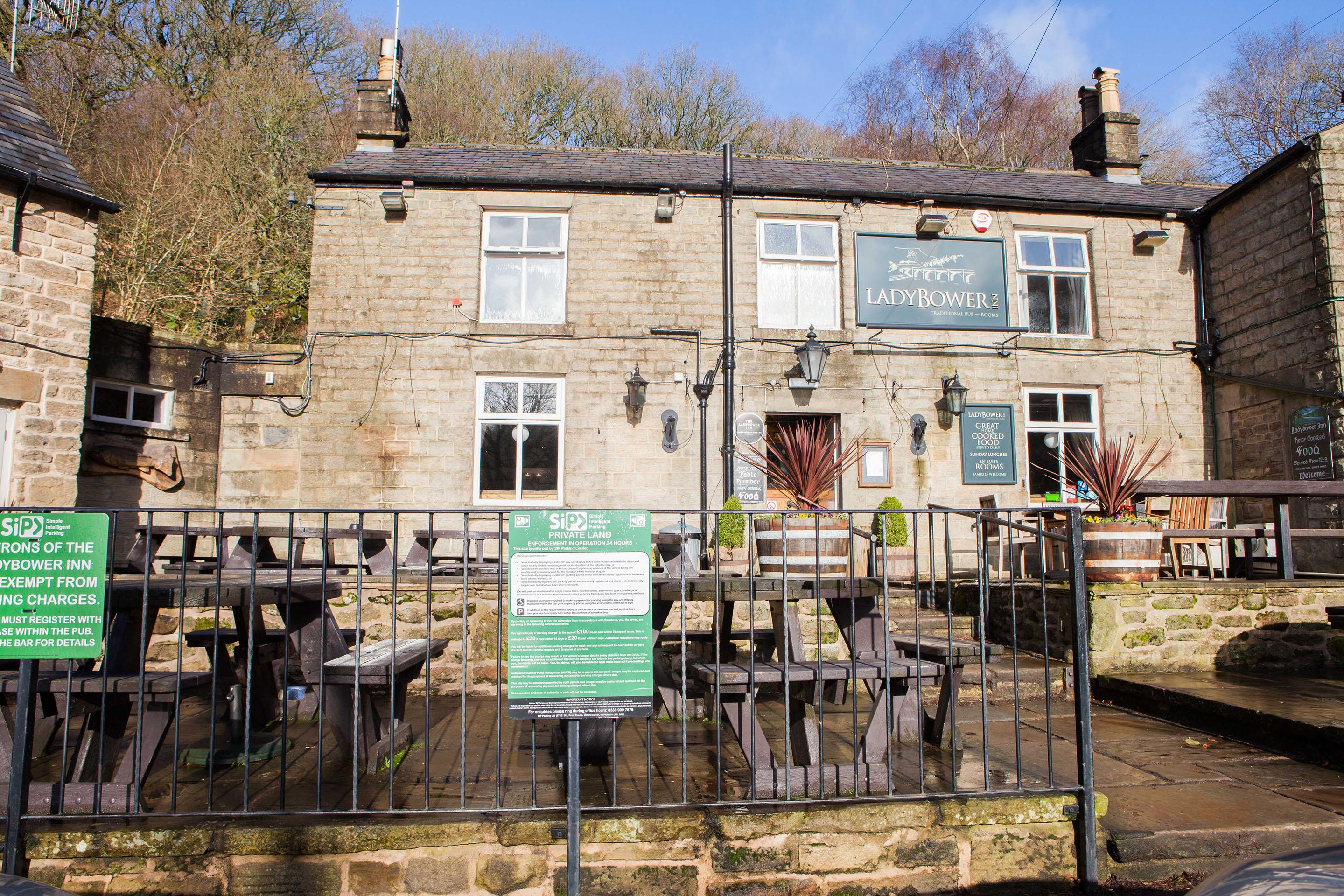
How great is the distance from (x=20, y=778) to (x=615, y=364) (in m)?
7.71

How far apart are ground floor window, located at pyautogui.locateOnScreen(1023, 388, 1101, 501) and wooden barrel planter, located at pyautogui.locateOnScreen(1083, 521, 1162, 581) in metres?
4.50

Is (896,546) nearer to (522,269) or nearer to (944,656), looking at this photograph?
(944,656)

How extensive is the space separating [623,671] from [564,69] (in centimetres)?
2382

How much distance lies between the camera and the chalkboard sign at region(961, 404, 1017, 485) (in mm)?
10211

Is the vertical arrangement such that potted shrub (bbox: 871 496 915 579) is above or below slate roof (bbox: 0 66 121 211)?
below

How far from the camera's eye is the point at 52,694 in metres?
3.74

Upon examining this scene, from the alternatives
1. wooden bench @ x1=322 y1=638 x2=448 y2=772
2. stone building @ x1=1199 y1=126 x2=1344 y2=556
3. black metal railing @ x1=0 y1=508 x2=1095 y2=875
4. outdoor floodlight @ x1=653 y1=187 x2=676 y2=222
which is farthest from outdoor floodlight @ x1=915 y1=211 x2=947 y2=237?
wooden bench @ x1=322 y1=638 x2=448 y2=772

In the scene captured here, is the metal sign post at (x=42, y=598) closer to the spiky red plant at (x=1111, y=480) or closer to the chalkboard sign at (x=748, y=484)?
the spiky red plant at (x=1111, y=480)

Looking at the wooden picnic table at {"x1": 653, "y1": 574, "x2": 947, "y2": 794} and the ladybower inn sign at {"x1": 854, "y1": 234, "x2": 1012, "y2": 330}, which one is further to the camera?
the ladybower inn sign at {"x1": 854, "y1": 234, "x2": 1012, "y2": 330}

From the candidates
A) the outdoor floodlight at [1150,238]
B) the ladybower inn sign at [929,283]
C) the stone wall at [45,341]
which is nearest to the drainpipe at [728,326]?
the ladybower inn sign at [929,283]

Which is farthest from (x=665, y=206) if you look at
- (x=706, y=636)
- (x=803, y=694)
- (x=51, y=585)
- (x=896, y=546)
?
(x=51, y=585)

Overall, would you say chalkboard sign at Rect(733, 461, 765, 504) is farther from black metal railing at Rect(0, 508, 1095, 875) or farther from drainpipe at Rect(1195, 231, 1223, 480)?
Answer: drainpipe at Rect(1195, 231, 1223, 480)

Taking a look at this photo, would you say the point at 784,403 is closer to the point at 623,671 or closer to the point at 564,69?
the point at 623,671

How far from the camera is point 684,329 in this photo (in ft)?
33.0
